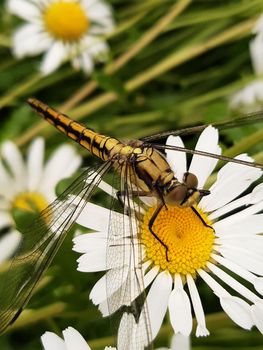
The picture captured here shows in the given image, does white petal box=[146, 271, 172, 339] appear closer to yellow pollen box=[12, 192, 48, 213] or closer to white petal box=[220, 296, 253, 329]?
white petal box=[220, 296, 253, 329]

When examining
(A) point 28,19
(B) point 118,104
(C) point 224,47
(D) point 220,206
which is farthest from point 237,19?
(D) point 220,206

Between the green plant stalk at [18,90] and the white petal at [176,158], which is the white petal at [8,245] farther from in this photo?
the white petal at [176,158]

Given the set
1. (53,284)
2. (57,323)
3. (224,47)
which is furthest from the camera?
(224,47)

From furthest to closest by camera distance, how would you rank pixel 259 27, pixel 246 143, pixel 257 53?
pixel 257 53 → pixel 259 27 → pixel 246 143

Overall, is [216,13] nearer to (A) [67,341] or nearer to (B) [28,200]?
(B) [28,200]

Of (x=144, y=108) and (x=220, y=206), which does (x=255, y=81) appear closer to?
(x=144, y=108)

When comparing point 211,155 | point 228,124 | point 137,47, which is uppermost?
point 137,47

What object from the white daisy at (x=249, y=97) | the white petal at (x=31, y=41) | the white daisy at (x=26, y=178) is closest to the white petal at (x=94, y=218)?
the white daisy at (x=26, y=178)

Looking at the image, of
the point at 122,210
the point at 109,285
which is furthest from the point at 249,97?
the point at 109,285
